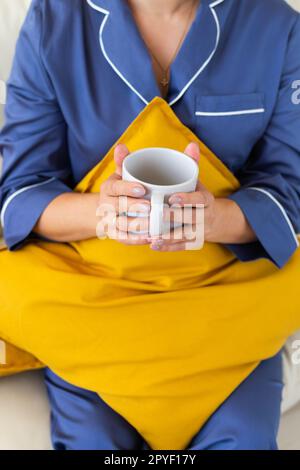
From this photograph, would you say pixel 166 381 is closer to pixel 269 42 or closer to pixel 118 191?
pixel 118 191

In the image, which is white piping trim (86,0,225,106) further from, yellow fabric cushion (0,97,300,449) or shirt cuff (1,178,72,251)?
shirt cuff (1,178,72,251)

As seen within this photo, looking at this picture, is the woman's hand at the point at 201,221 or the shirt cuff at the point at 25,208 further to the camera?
the shirt cuff at the point at 25,208

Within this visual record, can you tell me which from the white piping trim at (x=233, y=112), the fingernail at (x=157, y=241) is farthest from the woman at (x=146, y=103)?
the fingernail at (x=157, y=241)

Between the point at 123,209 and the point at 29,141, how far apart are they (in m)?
0.24

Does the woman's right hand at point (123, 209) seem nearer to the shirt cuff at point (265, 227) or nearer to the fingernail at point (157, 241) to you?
the fingernail at point (157, 241)

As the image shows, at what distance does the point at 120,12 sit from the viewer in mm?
851

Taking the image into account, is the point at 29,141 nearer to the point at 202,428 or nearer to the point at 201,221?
the point at 201,221

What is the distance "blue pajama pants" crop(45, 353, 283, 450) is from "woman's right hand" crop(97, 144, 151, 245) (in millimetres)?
237

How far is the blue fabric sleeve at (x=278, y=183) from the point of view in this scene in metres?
0.85

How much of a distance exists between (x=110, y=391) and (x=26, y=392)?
15 centimetres

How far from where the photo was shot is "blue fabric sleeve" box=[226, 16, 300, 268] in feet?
2.79

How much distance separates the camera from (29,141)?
0.87 metres

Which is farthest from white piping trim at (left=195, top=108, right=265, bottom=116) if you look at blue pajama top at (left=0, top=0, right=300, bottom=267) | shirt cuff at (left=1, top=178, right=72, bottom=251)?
shirt cuff at (left=1, top=178, right=72, bottom=251)

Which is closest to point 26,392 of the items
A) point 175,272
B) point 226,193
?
point 175,272
